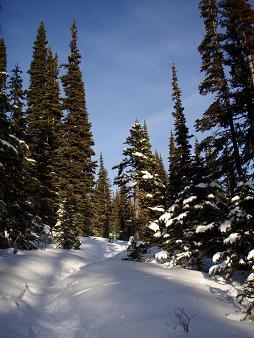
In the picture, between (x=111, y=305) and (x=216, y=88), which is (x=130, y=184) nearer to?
(x=216, y=88)

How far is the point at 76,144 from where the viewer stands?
39.2 metres

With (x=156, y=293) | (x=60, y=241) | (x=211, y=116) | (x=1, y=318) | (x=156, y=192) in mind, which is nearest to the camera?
(x=1, y=318)

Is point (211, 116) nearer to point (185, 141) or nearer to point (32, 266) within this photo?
point (185, 141)

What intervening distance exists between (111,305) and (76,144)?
31.3 metres

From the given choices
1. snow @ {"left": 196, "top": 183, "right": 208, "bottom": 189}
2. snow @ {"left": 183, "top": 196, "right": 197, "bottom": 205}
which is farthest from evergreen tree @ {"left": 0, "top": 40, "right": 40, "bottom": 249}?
snow @ {"left": 196, "top": 183, "right": 208, "bottom": 189}

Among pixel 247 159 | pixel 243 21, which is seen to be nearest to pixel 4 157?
pixel 247 159

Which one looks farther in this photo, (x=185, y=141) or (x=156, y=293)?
(x=185, y=141)

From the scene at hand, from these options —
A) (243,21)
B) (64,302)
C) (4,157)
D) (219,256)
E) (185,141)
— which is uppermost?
(243,21)

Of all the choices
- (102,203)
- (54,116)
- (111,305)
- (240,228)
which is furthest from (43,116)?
(102,203)

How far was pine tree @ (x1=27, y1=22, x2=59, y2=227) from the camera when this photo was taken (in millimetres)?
27772

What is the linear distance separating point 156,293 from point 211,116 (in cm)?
1204

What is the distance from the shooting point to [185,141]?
67.9 ft

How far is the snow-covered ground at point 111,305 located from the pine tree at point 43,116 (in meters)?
13.2

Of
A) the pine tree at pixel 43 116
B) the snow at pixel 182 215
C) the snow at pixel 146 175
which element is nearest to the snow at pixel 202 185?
the snow at pixel 182 215
